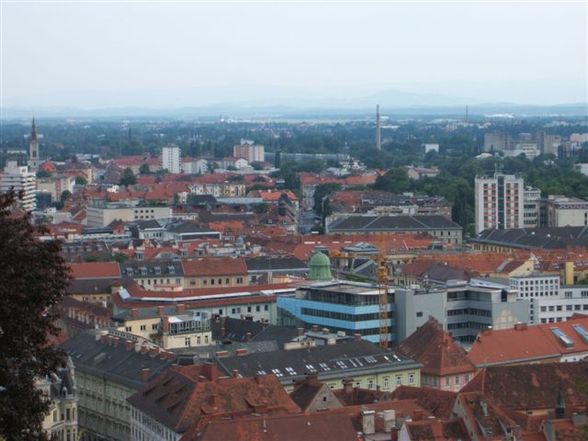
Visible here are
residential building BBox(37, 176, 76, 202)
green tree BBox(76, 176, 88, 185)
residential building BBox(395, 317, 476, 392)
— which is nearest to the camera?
residential building BBox(395, 317, 476, 392)

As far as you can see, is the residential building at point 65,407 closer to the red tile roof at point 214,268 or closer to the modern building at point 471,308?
the modern building at point 471,308

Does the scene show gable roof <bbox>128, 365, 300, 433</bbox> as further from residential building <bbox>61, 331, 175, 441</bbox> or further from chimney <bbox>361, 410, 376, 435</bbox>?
residential building <bbox>61, 331, 175, 441</bbox>

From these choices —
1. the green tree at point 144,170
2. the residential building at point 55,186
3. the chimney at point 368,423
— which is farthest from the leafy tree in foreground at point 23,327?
the green tree at point 144,170

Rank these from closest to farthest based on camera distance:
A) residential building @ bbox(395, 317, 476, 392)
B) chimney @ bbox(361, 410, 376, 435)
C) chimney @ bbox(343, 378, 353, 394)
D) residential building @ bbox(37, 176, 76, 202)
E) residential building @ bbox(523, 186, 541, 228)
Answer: chimney @ bbox(361, 410, 376, 435) < chimney @ bbox(343, 378, 353, 394) < residential building @ bbox(395, 317, 476, 392) < residential building @ bbox(523, 186, 541, 228) < residential building @ bbox(37, 176, 76, 202)

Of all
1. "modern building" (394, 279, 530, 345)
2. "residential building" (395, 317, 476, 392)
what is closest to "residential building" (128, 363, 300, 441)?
"residential building" (395, 317, 476, 392)

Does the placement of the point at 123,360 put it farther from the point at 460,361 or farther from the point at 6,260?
the point at 6,260

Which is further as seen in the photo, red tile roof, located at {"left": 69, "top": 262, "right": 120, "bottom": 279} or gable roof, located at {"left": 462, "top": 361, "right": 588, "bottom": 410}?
red tile roof, located at {"left": 69, "top": 262, "right": 120, "bottom": 279}

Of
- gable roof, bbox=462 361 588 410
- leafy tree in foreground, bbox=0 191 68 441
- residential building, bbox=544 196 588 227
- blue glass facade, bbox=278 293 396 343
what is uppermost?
leafy tree in foreground, bbox=0 191 68 441
